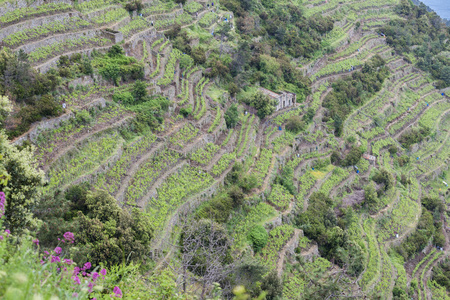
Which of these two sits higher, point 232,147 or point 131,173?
point 131,173

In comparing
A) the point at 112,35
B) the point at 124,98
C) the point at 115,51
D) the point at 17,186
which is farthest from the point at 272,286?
the point at 112,35

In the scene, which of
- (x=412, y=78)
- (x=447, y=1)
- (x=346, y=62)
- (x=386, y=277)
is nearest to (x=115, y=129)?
(x=386, y=277)

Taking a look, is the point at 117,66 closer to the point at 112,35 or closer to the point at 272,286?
the point at 112,35

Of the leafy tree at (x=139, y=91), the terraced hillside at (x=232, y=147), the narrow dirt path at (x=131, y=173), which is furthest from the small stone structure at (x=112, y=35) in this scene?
the narrow dirt path at (x=131, y=173)

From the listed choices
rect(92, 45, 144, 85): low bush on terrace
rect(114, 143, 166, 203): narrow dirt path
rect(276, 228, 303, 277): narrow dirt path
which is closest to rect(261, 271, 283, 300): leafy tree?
rect(276, 228, 303, 277): narrow dirt path

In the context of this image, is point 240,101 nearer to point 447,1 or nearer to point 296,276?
point 296,276

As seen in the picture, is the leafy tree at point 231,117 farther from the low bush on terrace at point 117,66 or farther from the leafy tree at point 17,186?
the leafy tree at point 17,186
